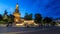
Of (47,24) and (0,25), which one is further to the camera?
(47,24)

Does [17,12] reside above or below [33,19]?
above

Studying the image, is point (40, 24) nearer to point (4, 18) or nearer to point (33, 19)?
point (33, 19)

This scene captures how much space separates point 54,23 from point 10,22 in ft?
10.9

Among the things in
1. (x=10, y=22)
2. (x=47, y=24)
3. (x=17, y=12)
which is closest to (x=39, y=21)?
(x=47, y=24)

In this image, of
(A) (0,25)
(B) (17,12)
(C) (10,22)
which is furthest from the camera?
(B) (17,12)

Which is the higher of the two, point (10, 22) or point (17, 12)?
point (17, 12)

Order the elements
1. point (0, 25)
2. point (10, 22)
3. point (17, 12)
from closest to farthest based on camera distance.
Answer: point (0, 25)
point (10, 22)
point (17, 12)

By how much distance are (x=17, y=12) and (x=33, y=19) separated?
2.91m

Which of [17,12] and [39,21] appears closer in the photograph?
[39,21]

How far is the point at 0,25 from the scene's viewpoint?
9594 millimetres

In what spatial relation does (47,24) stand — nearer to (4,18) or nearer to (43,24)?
(43,24)

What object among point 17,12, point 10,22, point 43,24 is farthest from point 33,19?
point 17,12

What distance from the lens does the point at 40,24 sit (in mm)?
10109

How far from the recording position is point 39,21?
9.74 meters
